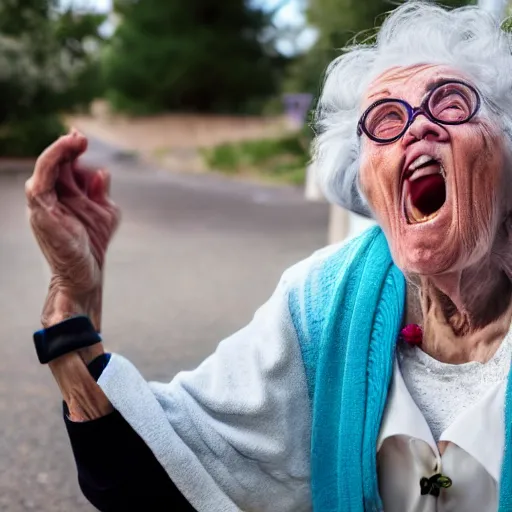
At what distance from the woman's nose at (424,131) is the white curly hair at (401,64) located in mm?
89

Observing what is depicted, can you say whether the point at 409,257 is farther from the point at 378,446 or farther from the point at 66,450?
the point at 66,450

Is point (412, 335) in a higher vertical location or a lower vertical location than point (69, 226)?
lower

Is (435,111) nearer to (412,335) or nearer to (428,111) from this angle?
(428,111)

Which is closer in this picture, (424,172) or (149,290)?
(424,172)

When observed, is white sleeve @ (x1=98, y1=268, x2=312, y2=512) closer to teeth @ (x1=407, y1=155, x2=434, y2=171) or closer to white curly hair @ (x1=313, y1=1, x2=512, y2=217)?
white curly hair @ (x1=313, y1=1, x2=512, y2=217)

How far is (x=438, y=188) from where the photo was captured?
1.19m

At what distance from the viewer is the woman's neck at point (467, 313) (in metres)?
1.30

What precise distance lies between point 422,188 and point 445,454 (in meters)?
0.44

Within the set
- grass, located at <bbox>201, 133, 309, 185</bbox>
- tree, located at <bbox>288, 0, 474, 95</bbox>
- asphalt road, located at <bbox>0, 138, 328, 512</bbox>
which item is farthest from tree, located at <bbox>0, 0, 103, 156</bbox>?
grass, located at <bbox>201, 133, 309, 185</bbox>

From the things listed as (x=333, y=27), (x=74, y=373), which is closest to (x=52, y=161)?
(x=74, y=373)

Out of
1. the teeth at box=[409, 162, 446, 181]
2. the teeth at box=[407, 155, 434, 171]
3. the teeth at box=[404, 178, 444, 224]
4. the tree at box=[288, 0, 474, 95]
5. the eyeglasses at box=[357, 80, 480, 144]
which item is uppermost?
the tree at box=[288, 0, 474, 95]

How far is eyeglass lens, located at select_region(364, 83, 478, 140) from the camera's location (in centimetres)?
120

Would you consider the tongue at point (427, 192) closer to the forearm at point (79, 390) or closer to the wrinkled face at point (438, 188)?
the wrinkled face at point (438, 188)

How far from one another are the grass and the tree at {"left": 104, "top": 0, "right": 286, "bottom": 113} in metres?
2.62
